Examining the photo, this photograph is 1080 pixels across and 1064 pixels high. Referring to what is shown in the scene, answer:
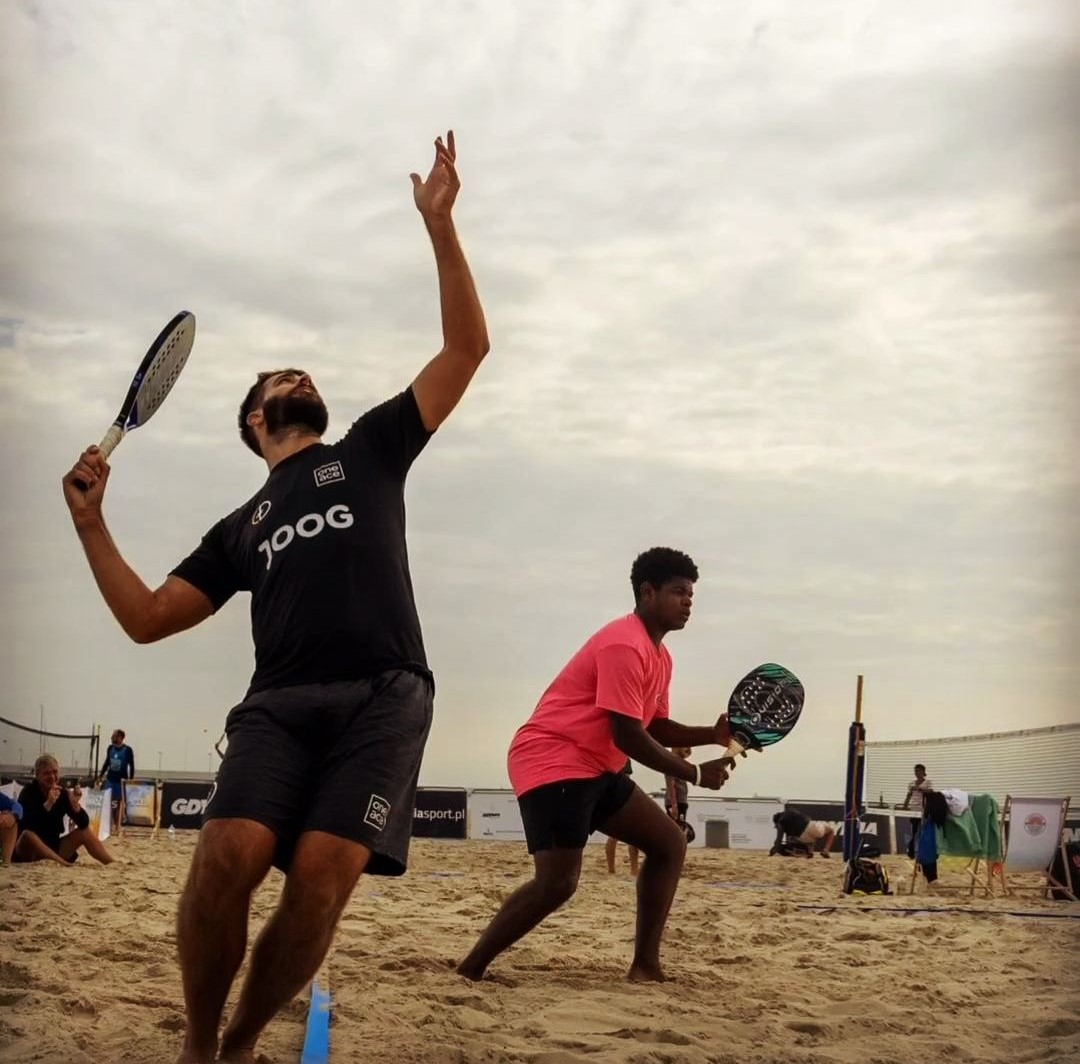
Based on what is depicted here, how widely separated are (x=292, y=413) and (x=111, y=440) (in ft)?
1.81

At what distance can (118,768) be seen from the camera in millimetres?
19281

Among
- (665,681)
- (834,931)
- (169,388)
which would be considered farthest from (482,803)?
(169,388)

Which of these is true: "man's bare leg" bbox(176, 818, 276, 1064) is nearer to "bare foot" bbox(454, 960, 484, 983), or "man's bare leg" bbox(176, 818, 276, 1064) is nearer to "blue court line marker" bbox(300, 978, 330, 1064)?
"blue court line marker" bbox(300, 978, 330, 1064)

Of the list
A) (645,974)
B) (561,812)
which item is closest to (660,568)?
(561,812)

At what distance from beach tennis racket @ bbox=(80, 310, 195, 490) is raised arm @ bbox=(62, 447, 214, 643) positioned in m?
0.39

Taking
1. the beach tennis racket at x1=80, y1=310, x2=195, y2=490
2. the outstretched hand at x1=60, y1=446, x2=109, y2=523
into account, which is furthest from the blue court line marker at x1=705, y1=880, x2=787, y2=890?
the outstretched hand at x1=60, y1=446, x2=109, y2=523

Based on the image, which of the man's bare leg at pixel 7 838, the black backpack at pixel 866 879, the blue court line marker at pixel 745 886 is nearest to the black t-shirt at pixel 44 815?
the man's bare leg at pixel 7 838

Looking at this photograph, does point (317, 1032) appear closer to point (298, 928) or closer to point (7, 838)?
point (298, 928)

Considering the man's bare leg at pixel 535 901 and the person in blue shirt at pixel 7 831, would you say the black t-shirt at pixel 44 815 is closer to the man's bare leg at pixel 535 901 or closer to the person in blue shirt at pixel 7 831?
the person in blue shirt at pixel 7 831

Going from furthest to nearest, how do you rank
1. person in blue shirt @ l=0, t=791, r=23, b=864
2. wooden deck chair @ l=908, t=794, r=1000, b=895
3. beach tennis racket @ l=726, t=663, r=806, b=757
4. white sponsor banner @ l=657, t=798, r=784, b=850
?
white sponsor banner @ l=657, t=798, r=784, b=850 → wooden deck chair @ l=908, t=794, r=1000, b=895 → person in blue shirt @ l=0, t=791, r=23, b=864 → beach tennis racket @ l=726, t=663, r=806, b=757

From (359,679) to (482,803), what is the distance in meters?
22.0

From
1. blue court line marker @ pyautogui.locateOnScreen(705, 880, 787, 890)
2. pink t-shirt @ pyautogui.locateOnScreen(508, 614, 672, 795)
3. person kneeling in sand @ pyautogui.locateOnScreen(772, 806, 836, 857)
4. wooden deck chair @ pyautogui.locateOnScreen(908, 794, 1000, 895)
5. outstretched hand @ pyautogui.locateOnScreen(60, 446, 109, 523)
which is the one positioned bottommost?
blue court line marker @ pyautogui.locateOnScreen(705, 880, 787, 890)

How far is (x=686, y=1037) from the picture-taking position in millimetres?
4375

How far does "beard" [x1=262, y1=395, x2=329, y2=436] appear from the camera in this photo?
13.4ft
